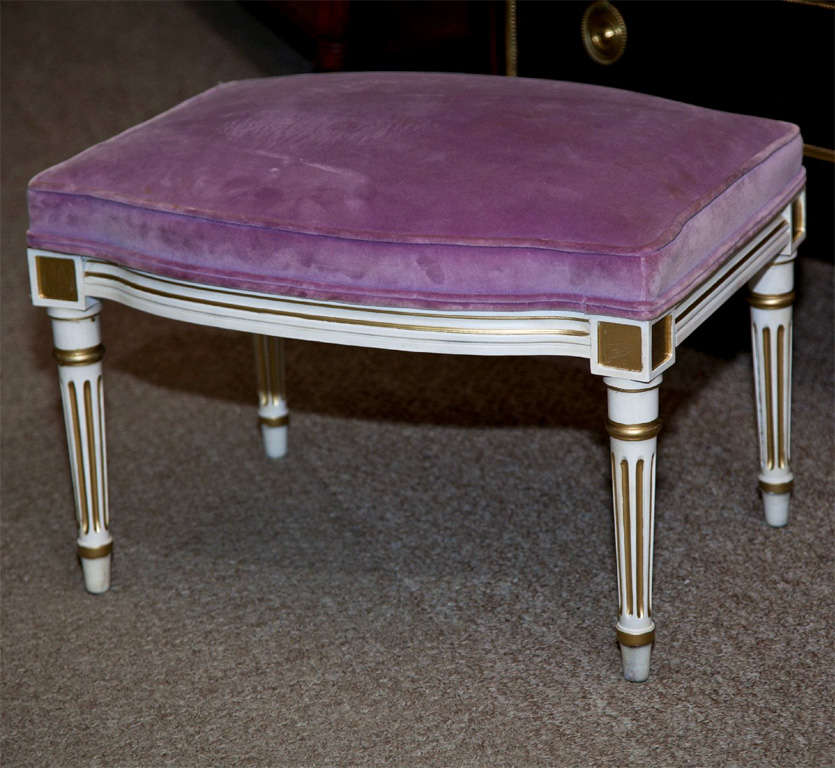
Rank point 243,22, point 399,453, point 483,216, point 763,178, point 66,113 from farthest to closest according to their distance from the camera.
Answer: point 243,22, point 66,113, point 399,453, point 763,178, point 483,216

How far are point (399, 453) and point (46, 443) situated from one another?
0.44m

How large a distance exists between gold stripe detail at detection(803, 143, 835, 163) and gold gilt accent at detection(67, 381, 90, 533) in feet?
2.51

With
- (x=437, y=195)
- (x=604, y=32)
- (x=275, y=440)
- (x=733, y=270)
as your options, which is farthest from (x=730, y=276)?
(x=275, y=440)

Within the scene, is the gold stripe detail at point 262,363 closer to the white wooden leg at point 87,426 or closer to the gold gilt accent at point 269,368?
the gold gilt accent at point 269,368

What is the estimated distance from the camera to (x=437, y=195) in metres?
0.96

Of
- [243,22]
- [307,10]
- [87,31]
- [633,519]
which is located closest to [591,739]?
[633,519]

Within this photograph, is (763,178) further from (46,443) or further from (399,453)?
(46,443)

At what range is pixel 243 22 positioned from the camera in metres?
2.94

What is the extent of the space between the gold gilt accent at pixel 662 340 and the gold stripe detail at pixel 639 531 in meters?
0.09

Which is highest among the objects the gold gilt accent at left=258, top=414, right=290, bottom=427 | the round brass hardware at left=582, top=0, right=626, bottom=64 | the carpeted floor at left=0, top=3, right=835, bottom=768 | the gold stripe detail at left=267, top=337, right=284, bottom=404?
the round brass hardware at left=582, top=0, right=626, bottom=64

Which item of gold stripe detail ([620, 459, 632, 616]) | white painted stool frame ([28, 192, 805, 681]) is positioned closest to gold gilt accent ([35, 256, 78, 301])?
white painted stool frame ([28, 192, 805, 681])

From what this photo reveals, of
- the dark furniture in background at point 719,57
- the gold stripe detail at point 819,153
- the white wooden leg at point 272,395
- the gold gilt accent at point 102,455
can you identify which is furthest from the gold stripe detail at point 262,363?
the gold stripe detail at point 819,153

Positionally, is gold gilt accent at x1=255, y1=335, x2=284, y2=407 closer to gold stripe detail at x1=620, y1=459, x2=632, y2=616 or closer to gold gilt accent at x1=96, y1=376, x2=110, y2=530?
gold gilt accent at x1=96, y1=376, x2=110, y2=530

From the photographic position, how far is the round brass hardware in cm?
146
